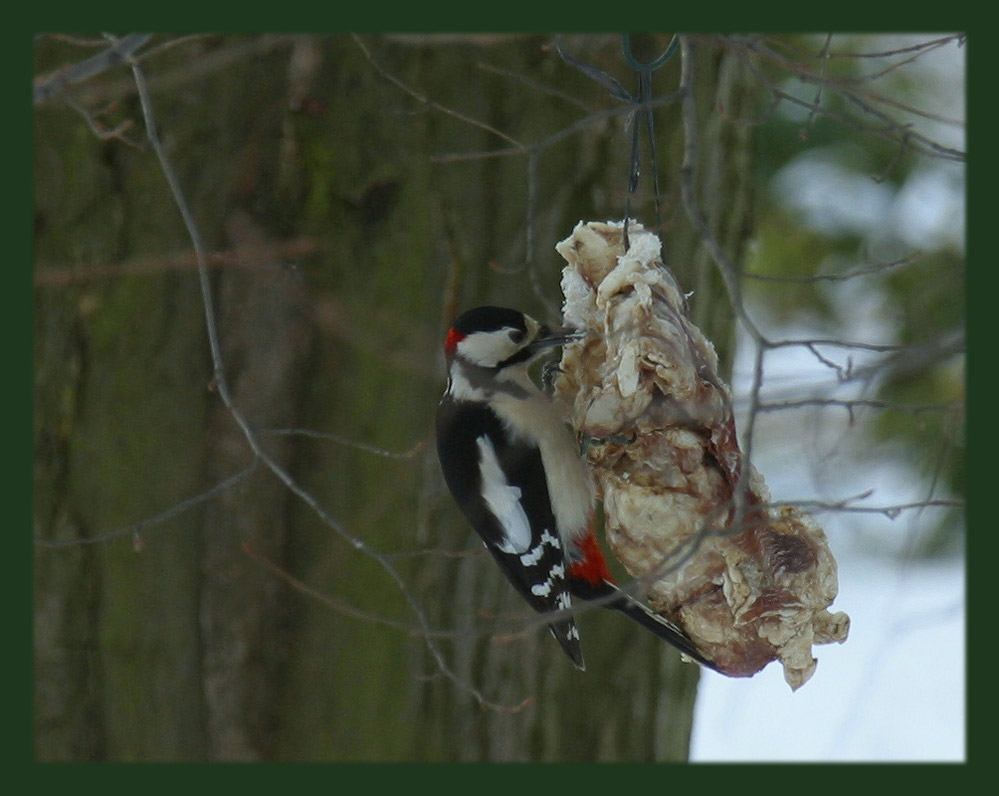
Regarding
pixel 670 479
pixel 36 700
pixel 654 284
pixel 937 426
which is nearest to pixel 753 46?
pixel 654 284

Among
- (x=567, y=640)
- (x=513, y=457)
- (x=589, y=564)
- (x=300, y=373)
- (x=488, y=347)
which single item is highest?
(x=488, y=347)

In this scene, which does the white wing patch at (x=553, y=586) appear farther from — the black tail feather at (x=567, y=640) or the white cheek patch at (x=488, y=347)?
the white cheek patch at (x=488, y=347)

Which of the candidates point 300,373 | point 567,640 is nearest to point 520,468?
point 567,640

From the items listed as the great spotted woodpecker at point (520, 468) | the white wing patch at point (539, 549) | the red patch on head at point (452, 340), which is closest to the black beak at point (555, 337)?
the great spotted woodpecker at point (520, 468)

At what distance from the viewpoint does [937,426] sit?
4449 millimetres

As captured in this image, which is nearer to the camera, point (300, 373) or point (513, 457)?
point (513, 457)

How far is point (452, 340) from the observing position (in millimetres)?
2969

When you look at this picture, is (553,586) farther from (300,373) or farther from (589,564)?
(300,373)

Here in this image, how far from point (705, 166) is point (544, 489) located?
132 cm

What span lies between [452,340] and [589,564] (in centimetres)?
68

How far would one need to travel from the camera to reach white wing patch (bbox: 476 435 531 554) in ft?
9.12

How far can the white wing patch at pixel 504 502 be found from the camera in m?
2.78

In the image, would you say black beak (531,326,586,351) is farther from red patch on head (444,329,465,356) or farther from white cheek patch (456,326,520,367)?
red patch on head (444,329,465,356)

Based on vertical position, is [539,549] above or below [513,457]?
below
